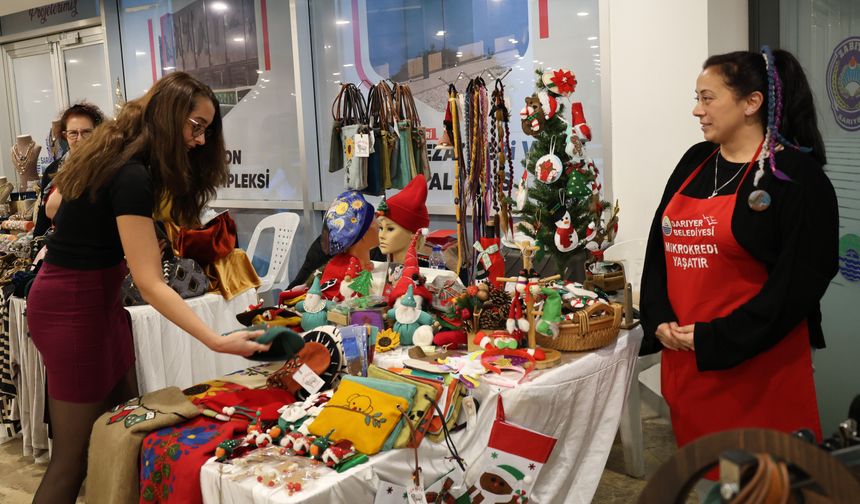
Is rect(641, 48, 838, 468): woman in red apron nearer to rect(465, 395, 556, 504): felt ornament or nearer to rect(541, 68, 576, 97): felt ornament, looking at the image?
rect(465, 395, 556, 504): felt ornament

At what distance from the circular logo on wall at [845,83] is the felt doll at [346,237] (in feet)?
6.88

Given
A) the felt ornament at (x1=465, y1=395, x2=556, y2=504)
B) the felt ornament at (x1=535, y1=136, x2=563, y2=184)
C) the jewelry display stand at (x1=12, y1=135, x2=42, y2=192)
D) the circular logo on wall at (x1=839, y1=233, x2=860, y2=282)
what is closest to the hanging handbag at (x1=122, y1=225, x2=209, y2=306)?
the felt ornament at (x1=535, y1=136, x2=563, y2=184)

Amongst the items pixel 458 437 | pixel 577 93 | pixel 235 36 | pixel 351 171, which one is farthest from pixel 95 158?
pixel 235 36

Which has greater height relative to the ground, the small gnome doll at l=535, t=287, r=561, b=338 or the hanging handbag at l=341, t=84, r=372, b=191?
the hanging handbag at l=341, t=84, r=372, b=191

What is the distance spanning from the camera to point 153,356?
365 cm

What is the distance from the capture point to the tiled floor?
3304mm

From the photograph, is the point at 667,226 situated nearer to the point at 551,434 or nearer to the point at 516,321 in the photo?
the point at 516,321

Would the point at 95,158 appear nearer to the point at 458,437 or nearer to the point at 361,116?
the point at 458,437

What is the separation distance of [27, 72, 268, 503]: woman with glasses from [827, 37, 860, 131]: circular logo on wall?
2.62 metres

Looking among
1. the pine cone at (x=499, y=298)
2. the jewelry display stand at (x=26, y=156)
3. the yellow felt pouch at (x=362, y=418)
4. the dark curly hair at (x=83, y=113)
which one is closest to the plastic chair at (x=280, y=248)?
the dark curly hair at (x=83, y=113)

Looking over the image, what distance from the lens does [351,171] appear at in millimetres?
5039

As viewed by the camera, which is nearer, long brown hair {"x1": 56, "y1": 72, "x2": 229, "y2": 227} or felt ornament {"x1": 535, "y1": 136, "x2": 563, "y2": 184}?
long brown hair {"x1": 56, "y1": 72, "x2": 229, "y2": 227}

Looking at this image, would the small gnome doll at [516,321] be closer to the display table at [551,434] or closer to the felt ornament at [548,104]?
the display table at [551,434]

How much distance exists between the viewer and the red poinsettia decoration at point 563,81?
3.00m
